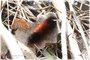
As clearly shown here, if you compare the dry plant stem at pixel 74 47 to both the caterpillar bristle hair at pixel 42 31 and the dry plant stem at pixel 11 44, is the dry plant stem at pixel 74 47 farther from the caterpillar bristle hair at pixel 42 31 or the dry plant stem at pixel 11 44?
the dry plant stem at pixel 11 44

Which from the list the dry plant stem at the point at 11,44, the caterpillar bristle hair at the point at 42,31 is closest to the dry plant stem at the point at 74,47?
the caterpillar bristle hair at the point at 42,31

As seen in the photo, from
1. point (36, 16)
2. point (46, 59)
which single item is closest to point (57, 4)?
point (36, 16)

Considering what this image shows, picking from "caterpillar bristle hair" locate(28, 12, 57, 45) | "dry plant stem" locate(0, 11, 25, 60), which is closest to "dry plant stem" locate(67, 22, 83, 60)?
"caterpillar bristle hair" locate(28, 12, 57, 45)

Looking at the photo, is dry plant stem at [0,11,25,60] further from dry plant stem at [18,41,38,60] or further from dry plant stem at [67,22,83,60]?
dry plant stem at [67,22,83,60]

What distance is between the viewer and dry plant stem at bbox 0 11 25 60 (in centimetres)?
77

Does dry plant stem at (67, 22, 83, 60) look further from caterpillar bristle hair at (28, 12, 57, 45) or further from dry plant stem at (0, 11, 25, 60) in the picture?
dry plant stem at (0, 11, 25, 60)

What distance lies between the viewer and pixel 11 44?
0.80 meters

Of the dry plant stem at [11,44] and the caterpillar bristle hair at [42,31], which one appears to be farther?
the caterpillar bristle hair at [42,31]

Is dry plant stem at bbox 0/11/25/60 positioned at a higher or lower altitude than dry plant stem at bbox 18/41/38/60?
higher

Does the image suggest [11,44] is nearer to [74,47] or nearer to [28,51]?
[28,51]

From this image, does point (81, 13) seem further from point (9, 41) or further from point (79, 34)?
point (9, 41)

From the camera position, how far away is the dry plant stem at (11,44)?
0.77 metres

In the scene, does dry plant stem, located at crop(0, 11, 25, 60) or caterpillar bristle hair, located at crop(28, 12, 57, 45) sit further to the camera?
caterpillar bristle hair, located at crop(28, 12, 57, 45)

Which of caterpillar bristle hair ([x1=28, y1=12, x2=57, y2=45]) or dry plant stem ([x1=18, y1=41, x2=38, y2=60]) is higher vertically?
caterpillar bristle hair ([x1=28, y1=12, x2=57, y2=45])
